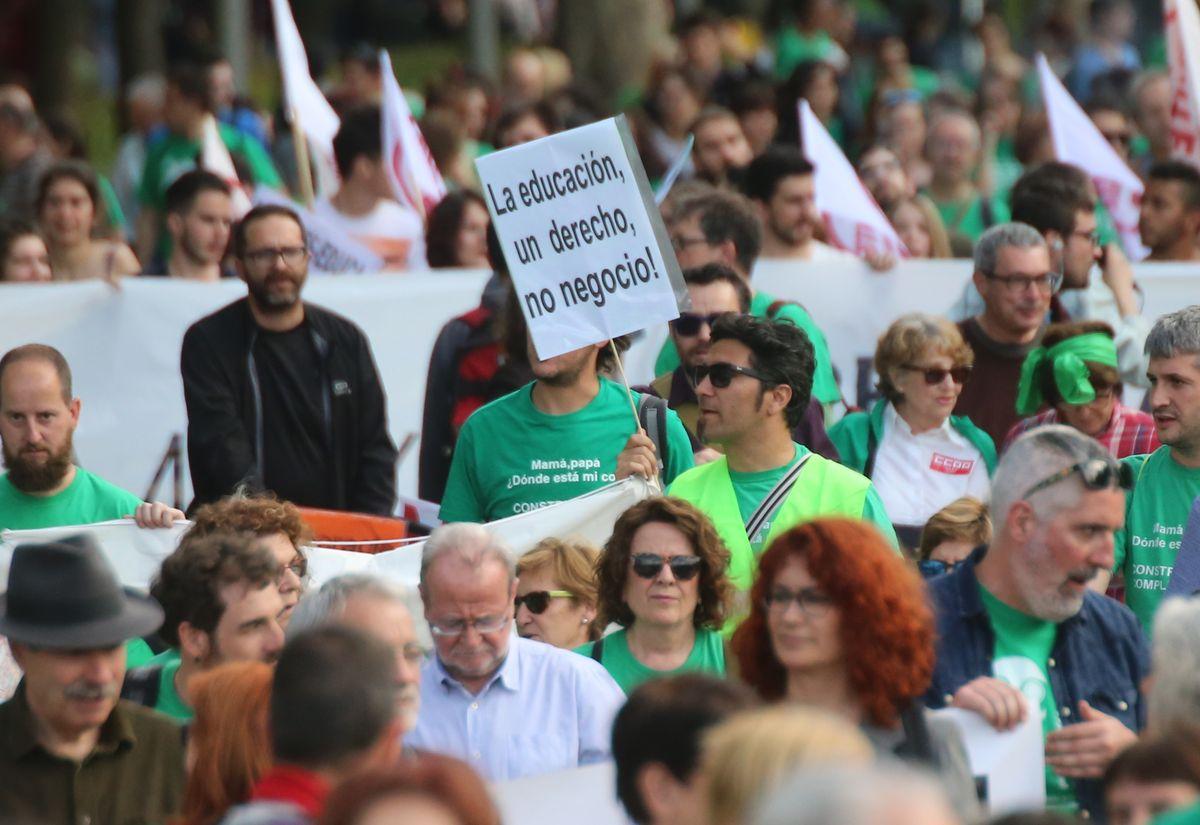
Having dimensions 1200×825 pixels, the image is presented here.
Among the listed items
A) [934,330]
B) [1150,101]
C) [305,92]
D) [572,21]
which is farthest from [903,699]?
[572,21]

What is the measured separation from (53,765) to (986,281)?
16.9 feet

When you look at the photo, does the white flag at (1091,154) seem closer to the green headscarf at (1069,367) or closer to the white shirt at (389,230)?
the white shirt at (389,230)

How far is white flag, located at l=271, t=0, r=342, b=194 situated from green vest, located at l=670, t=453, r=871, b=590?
18.9 feet

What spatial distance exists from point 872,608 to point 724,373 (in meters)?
2.20

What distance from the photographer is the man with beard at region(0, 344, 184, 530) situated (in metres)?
8.23

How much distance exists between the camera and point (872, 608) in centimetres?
561

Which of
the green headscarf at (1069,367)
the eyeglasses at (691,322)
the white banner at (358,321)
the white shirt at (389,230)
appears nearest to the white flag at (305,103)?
the white shirt at (389,230)

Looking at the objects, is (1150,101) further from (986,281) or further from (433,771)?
(433,771)

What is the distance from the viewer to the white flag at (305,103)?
1285cm

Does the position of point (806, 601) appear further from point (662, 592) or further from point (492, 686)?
point (662, 592)

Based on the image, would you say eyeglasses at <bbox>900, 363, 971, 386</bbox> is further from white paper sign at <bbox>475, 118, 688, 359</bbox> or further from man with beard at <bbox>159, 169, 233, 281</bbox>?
man with beard at <bbox>159, 169, 233, 281</bbox>

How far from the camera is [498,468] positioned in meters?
8.04

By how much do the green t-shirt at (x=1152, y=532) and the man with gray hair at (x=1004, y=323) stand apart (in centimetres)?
178

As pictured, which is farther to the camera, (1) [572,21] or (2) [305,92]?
(1) [572,21]
